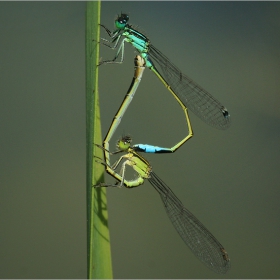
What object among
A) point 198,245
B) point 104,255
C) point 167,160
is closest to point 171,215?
point 198,245

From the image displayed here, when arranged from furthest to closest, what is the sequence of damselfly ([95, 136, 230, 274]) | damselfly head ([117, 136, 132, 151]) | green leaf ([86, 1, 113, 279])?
damselfly ([95, 136, 230, 274]) → damselfly head ([117, 136, 132, 151]) → green leaf ([86, 1, 113, 279])

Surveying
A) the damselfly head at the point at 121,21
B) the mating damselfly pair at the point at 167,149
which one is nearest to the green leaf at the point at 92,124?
the mating damselfly pair at the point at 167,149

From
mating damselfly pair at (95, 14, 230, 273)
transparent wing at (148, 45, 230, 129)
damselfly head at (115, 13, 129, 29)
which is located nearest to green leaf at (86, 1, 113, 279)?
mating damselfly pair at (95, 14, 230, 273)

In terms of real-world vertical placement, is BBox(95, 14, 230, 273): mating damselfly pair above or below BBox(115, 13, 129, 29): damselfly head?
below

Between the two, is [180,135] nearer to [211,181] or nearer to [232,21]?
[211,181]

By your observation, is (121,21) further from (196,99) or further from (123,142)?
(196,99)

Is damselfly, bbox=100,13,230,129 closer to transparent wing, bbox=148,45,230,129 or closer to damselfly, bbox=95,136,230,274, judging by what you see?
transparent wing, bbox=148,45,230,129

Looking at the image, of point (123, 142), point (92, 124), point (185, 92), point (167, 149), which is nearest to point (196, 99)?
point (185, 92)

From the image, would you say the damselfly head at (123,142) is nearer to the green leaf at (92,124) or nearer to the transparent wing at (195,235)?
the transparent wing at (195,235)
